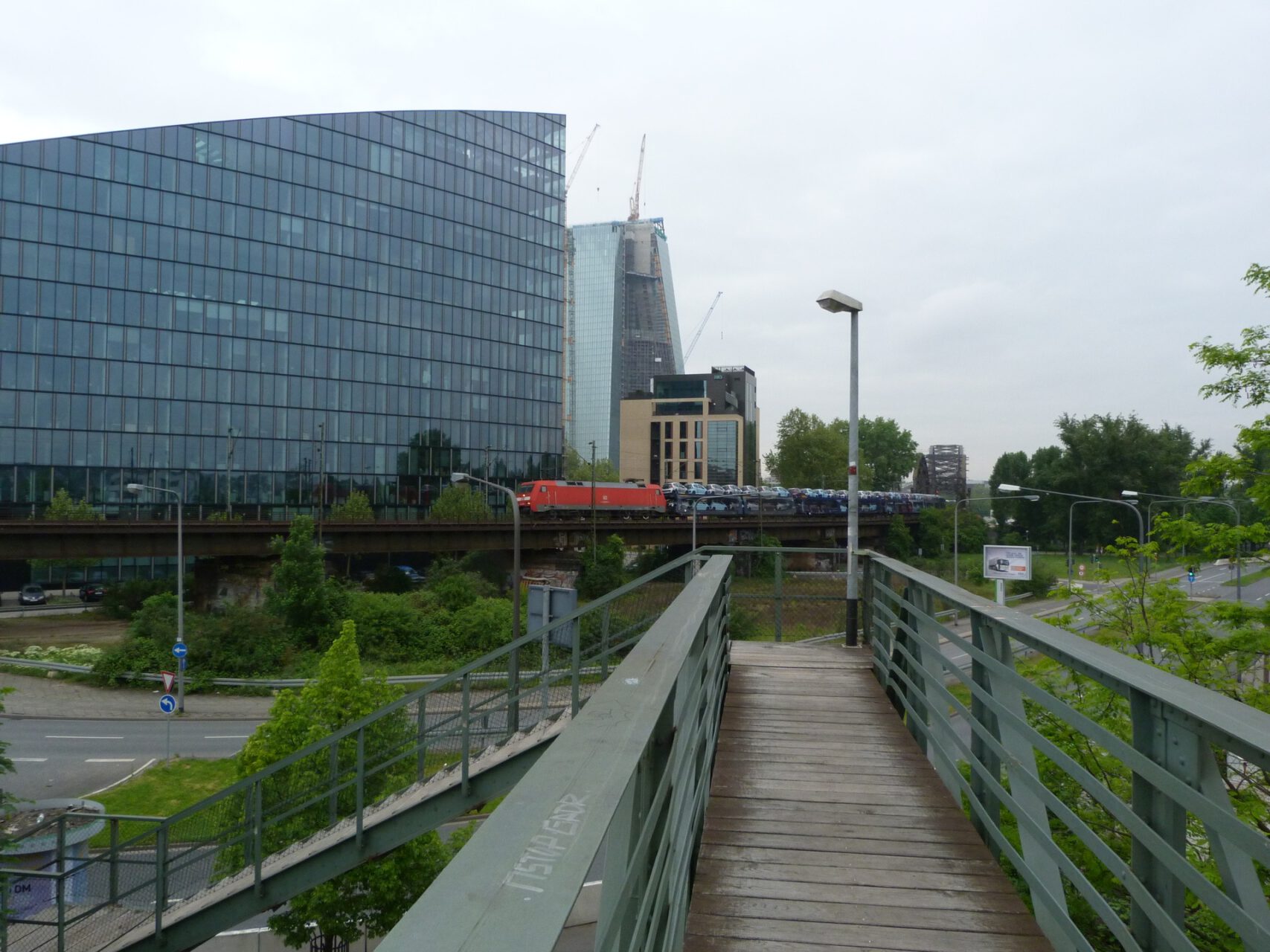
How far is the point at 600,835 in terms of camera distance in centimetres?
130

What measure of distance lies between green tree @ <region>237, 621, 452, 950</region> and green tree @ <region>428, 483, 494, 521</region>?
119ft

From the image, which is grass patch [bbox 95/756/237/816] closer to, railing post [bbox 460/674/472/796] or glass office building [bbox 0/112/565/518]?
railing post [bbox 460/674/472/796]

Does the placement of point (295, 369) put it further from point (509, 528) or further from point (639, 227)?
point (639, 227)

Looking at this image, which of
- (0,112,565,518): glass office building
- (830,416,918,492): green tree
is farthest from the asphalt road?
(830,416,918,492): green tree

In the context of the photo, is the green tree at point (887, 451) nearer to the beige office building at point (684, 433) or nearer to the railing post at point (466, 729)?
the beige office building at point (684, 433)

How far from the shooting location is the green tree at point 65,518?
154 ft

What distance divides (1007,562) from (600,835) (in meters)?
30.5

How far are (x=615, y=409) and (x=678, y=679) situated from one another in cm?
16396

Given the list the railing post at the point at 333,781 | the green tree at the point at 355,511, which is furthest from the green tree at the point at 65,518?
the railing post at the point at 333,781

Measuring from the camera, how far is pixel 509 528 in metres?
45.5

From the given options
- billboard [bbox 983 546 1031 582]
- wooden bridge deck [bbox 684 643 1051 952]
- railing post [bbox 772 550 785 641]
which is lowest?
billboard [bbox 983 546 1031 582]

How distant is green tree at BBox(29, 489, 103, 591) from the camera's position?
46.8 m

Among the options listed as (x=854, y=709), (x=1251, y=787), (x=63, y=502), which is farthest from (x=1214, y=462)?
(x=63, y=502)

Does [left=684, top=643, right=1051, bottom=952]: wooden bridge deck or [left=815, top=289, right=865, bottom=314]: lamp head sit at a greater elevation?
[left=815, top=289, right=865, bottom=314]: lamp head
